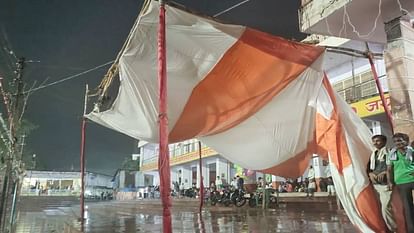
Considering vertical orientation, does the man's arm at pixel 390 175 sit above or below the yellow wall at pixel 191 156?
below

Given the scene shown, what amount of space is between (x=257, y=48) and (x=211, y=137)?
81.8 inches

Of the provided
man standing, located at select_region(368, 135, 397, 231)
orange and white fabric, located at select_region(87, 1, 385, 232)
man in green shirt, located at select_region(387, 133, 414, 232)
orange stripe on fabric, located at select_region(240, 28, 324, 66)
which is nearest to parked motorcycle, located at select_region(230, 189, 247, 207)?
orange and white fabric, located at select_region(87, 1, 385, 232)

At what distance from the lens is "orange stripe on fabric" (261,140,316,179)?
19.7 ft

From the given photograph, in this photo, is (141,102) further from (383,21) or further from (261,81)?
(383,21)

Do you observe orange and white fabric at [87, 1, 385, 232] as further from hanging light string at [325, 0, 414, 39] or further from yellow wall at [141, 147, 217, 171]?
yellow wall at [141, 147, 217, 171]

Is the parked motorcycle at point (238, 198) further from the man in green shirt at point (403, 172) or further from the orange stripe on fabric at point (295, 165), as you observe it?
the man in green shirt at point (403, 172)

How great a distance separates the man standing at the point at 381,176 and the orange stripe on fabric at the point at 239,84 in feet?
5.10

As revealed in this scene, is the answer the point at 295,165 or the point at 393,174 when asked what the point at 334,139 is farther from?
the point at 295,165

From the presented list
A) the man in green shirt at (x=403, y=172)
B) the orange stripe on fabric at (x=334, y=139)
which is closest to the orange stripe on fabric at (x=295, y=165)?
the orange stripe on fabric at (x=334, y=139)

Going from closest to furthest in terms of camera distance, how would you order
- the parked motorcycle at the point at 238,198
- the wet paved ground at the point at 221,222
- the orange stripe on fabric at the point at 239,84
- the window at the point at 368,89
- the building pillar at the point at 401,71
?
the orange stripe on fabric at the point at 239,84
the building pillar at the point at 401,71
the wet paved ground at the point at 221,222
the parked motorcycle at the point at 238,198
the window at the point at 368,89

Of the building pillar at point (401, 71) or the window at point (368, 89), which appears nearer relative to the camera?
the building pillar at point (401, 71)

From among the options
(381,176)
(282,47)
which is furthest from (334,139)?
(282,47)

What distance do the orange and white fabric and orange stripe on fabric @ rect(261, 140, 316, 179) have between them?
0.02 meters

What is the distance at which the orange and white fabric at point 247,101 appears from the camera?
186 inches
